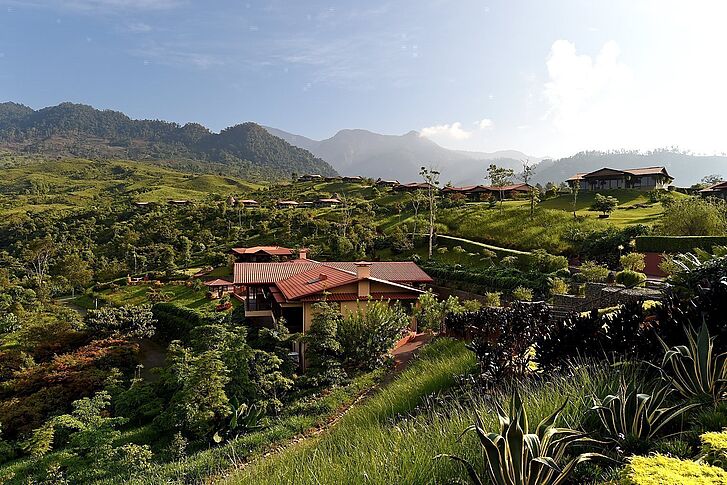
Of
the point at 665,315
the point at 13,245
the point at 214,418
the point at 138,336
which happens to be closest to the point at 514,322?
the point at 665,315

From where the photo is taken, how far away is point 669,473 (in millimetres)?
2098

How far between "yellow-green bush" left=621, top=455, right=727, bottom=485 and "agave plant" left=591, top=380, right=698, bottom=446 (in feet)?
3.21

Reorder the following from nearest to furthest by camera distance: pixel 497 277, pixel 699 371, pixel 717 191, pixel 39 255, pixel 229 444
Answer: pixel 699 371 → pixel 229 444 → pixel 497 277 → pixel 717 191 → pixel 39 255

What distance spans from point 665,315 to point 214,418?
9418mm

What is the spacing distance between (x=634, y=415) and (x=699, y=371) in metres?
1.04

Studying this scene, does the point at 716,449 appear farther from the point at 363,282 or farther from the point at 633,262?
the point at 633,262

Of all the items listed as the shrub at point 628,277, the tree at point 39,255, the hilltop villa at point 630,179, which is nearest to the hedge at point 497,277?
the shrub at point 628,277

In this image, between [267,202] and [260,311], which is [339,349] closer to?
[260,311]

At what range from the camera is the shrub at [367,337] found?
13328 millimetres

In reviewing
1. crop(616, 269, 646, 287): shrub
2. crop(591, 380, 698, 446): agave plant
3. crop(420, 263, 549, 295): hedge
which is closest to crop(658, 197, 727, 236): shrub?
crop(420, 263, 549, 295): hedge

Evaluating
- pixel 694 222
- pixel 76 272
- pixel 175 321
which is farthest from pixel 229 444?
pixel 76 272

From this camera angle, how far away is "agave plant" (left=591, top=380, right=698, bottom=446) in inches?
128

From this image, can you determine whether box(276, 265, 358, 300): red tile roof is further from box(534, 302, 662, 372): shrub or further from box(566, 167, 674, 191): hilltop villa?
box(566, 167, 674, 191): hilltop villa

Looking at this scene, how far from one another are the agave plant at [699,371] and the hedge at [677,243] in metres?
22.0
